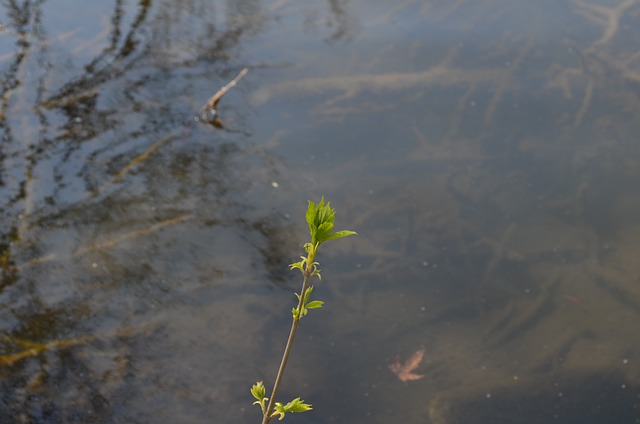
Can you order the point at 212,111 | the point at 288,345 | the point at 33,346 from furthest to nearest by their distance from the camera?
1. the point at 212,111
2. the point at 33,346
3. the point at 288,345

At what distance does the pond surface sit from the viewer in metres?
3.42

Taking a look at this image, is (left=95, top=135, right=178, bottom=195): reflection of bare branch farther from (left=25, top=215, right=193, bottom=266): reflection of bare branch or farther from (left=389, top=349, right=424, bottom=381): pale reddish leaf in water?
(left=389, top=349, right=424, bottom=381): pale reddish leaf in water

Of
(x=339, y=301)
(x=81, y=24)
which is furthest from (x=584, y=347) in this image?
(x=81, y=24)

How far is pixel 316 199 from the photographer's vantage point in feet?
14.1

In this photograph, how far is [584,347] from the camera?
3678mm

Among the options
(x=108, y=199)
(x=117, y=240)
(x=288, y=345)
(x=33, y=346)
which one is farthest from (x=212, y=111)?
(x=288, y=345)

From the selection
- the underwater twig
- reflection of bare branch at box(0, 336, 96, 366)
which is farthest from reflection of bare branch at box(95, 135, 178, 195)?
reflection of bare branch at box(0, 336, 96, 366)

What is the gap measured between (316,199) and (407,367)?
1.21 meters

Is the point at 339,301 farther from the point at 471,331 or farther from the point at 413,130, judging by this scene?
the point at 413,130

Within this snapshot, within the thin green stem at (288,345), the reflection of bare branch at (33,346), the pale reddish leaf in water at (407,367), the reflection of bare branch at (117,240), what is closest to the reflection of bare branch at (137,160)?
the reflection of bare branch at (117,240)

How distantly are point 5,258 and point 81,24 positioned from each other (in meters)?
2.39

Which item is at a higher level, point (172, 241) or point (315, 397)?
point (172, 241)

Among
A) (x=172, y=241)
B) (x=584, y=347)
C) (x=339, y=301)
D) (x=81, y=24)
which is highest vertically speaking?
(x=81, y=24)

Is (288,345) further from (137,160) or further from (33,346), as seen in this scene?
(137,160)
